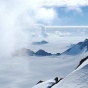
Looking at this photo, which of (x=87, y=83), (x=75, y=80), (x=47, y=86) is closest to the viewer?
(x=87, y=83)

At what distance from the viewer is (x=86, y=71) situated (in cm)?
6762

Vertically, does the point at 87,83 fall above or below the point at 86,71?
below

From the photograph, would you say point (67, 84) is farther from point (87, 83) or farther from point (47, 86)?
point (47, 86)

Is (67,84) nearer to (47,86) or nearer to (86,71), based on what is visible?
(86,71)

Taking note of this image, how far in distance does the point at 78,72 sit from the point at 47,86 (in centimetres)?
1799

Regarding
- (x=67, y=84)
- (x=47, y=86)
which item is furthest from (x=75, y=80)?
(x=47, y=86)

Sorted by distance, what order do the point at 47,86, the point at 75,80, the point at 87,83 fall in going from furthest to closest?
1. the point at 47,86
2. the point at 75,80
3. the point at 87,83

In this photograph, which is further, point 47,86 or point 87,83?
point 47,86

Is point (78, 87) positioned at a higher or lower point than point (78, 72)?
lower

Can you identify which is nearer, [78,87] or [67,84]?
[78,87]

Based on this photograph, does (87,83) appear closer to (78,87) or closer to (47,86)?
(78,87)

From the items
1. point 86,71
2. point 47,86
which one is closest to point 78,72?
point 86,71

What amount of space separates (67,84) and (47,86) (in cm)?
1889

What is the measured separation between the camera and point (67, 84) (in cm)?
6619
